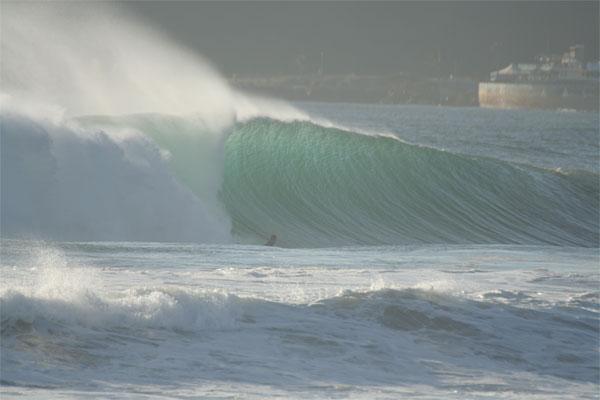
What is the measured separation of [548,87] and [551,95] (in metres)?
1.56

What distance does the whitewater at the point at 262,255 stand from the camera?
10.9 metres

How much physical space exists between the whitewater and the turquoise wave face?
0.23 feet

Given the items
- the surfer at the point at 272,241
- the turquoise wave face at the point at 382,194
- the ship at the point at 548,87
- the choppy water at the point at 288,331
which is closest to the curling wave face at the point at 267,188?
the turquoise wave face at the point at 382,194

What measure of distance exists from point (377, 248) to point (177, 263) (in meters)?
4.51

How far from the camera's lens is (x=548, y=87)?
16925 centimetres

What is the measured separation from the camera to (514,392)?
10.6 metres

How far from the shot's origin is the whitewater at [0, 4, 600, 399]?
10852mm

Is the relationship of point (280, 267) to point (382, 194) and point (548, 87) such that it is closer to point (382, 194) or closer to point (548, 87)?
point (382, 194)

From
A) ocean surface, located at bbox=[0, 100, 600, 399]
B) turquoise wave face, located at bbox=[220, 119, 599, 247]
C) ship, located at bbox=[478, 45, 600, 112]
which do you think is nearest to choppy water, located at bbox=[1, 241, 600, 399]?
ocean surface, located at bbox=[0, 100, 600, 399]

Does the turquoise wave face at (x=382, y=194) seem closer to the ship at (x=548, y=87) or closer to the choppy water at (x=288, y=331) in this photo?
the choppy water at (x=288, y=331)

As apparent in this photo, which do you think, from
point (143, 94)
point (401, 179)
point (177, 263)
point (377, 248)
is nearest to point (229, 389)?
point (177, 263)

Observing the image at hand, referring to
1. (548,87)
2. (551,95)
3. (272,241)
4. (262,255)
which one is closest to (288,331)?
(262,255)

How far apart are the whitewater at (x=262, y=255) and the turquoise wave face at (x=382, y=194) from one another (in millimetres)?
72

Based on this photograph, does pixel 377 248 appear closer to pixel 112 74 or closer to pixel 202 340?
pixel 202 340
